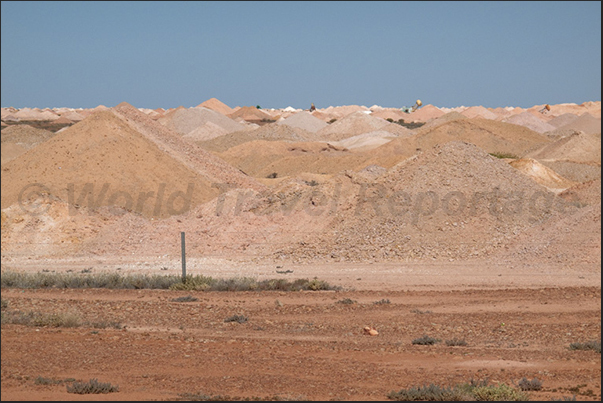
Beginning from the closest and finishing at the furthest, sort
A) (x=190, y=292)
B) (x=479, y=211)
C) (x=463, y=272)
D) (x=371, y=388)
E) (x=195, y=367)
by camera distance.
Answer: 1. (x=371, y=388)
2. (x=195, y=367)
3. (x=190, y=292)
4. (x=463, y=272)
5. (x=479, y=211)

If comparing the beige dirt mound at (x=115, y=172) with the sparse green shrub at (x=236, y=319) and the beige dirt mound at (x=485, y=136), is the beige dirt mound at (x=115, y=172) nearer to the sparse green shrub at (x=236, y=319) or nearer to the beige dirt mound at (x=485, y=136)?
the sparse green shrub at (x=236, y=319)

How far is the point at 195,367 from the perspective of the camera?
846cm

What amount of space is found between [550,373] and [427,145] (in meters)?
45.1

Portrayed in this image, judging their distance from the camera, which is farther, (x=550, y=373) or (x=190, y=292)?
(x=190, y=292)

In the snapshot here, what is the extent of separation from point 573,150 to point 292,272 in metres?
39.3

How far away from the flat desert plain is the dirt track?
0.15 ft

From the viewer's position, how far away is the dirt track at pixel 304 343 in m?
7.78

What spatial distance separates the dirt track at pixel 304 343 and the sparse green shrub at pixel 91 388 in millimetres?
96

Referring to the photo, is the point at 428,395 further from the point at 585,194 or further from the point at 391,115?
the point at 391,115

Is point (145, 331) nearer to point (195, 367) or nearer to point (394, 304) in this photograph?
point (195, 367)

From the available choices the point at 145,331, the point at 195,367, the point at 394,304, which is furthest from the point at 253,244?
the point at 195,367

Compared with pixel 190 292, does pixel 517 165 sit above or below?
above

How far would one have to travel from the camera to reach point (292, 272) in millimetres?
19000

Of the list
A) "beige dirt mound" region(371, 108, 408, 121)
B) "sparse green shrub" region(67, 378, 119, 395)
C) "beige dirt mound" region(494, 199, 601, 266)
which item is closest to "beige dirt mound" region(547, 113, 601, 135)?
"beige dirt mound" region(371, 108, 408, 121)
